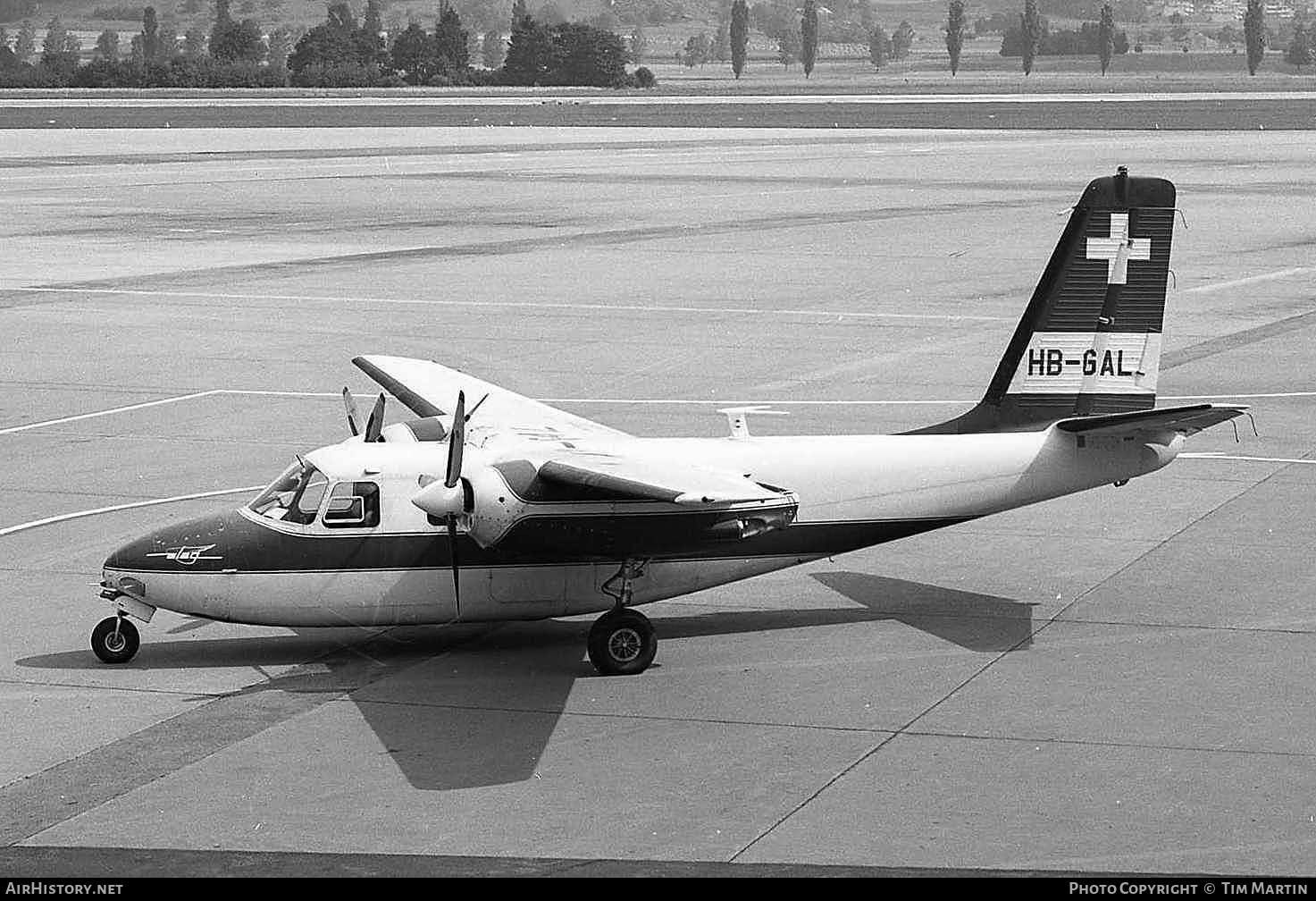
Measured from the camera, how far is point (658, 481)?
54.7 feet

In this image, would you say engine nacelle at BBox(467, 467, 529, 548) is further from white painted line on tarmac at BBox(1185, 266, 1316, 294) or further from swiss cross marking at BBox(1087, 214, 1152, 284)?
white painted line on tarmac at BBox(1185, 266, 1316, 294)

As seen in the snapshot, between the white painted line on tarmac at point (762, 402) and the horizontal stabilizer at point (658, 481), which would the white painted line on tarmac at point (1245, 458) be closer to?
the white painted line on tarmac at point (762, 402)

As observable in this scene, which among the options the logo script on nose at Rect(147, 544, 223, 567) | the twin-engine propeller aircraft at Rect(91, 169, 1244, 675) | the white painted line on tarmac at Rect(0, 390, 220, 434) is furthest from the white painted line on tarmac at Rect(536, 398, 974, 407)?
the logo script on nose at Rect(147, 544, 223, 567)

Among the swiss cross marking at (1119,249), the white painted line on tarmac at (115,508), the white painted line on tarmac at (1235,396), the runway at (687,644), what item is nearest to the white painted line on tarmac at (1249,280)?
the runway at (687,644)

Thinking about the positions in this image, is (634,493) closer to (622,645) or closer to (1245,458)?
(622,645)

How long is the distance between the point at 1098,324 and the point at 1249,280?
3222cm

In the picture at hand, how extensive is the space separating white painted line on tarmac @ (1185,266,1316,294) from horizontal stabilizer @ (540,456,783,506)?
34853 mm

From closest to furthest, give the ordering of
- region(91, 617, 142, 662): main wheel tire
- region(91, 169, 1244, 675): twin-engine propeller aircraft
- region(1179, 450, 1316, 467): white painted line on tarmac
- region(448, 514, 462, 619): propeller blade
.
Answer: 1. region(91, 169, 1244, 675): twin-engine propeller aircraft
2. region(448, 514, 462, 619): propeller blade
3. region(91, 617, 142, 662): main wheel tire
4. region(1179, 450, 1316, 467): white painted line on tarmac

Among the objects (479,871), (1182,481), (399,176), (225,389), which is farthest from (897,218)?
(479,871)

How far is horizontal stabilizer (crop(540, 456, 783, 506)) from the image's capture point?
16375 millimetres

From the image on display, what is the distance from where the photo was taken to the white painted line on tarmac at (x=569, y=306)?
4500 cm

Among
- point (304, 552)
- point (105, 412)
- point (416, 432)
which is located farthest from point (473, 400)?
point (105, 412)

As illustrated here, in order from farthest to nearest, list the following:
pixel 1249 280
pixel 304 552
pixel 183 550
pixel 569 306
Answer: pixel 1249 280, pixel 569 306, pixel 183 550, pixel 304 552

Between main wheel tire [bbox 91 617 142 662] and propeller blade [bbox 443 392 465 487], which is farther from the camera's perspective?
main wheel tire [bbox 91 617 142 662]
